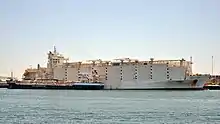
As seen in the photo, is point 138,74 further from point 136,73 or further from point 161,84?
point 161,84

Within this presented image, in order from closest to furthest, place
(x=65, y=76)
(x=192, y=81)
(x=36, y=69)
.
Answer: (x=192, y=81) → (x=65, y=76) → (x=36, y=69)

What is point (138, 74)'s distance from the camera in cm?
13950

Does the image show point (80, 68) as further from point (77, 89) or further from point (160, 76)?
point (160, 76)

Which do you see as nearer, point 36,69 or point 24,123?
point 24,123

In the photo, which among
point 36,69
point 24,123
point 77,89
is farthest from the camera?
point 36,69

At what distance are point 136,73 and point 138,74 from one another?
628 mm

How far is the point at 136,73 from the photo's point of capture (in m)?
140

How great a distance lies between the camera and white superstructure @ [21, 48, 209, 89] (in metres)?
136

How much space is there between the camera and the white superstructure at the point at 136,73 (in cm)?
13575

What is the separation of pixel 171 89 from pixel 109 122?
101034mm

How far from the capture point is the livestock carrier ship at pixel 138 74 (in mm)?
135750

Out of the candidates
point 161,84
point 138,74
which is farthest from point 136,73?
point 161,84

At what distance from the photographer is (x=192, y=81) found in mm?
134750

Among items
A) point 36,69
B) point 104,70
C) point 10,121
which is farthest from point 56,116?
point 36,69
